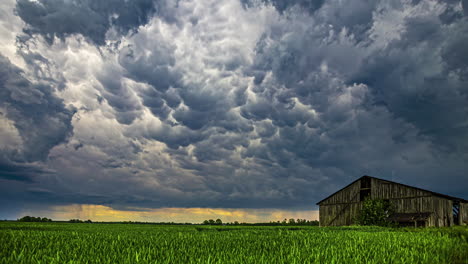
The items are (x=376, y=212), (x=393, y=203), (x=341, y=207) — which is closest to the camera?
(x=376, y=212)

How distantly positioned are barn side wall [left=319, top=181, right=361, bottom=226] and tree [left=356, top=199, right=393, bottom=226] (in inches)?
126

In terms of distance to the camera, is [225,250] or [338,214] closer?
[225,250]

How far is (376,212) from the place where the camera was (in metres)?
46.7

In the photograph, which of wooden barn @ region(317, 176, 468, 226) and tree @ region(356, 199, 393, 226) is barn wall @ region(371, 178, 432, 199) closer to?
wooden barn @ region(317, 176, 468, 226)

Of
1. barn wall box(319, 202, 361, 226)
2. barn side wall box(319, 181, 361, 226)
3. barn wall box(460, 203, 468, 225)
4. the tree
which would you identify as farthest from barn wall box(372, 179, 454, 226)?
barn wall box(319, 202, 361, 226)

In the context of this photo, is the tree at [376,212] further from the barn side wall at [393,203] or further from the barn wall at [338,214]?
the barn wall at [338,214]

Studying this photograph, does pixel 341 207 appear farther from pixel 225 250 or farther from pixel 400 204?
pixel 225 250

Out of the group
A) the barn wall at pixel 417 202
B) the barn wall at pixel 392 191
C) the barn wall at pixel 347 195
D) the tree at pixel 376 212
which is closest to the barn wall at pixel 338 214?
the barn wall at pixel 347 195

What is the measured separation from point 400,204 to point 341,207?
9693 mm

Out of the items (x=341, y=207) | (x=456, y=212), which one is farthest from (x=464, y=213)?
(x=341, y=207)

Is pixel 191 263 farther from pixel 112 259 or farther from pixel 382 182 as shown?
pixel 382 182

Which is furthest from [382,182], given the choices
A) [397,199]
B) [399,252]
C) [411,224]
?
[399,252]

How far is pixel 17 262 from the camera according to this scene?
20.8 feet

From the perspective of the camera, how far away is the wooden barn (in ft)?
145
